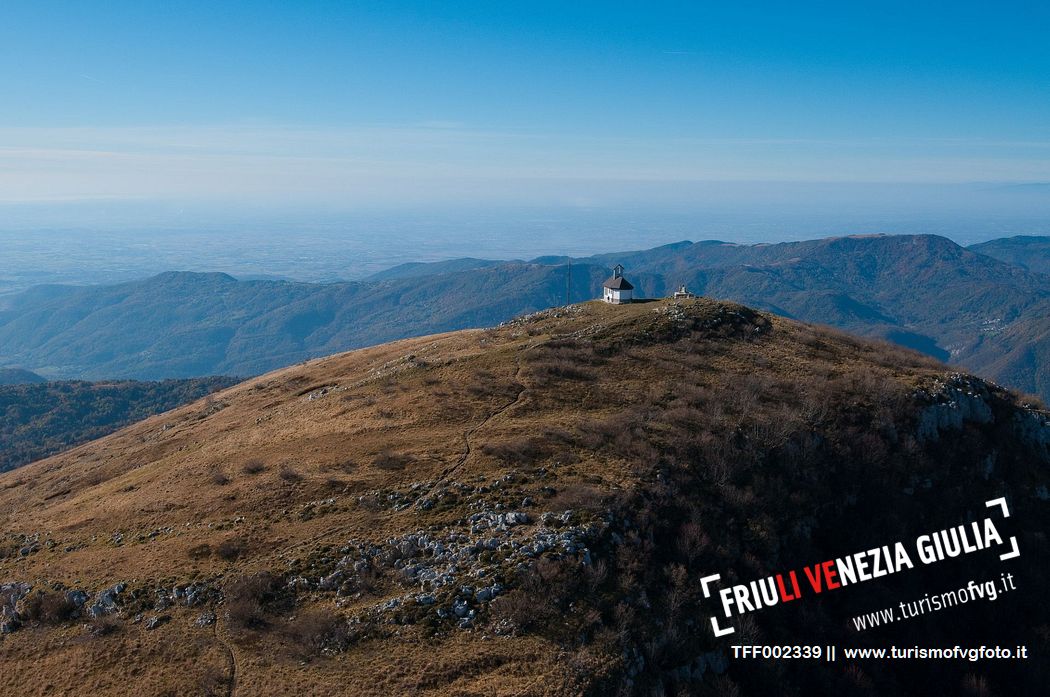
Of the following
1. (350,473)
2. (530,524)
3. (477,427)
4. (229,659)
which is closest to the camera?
(229,659)

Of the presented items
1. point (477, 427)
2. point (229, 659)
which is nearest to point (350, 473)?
point (477, 427)

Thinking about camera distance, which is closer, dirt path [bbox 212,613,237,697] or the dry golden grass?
dirt path [bbox 212,613,237,697]

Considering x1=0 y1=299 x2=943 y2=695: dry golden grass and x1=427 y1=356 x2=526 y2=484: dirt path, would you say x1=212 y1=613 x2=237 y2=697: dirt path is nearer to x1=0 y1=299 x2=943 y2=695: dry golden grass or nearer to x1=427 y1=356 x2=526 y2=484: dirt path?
x1=0 y1=299 x2=943 y2=695: dry golden grass

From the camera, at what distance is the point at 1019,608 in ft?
161

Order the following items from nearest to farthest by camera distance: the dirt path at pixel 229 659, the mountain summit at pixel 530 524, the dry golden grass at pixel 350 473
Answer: the dirt path at pixel 229 659 < the dry golden grass at pixel 350 473 < the mountain summit at pixel 530 524

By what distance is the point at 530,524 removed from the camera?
41.1m

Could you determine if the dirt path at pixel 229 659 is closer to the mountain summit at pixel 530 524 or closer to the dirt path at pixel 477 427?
the mountain summit at pixel 530 524

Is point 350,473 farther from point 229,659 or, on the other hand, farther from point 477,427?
point 229,659

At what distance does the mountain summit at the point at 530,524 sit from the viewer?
110 ft

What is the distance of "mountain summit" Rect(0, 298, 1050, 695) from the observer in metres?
33.7

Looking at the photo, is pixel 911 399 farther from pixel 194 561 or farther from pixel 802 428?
pixel 194 561

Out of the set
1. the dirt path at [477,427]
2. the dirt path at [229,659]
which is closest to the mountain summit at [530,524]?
the dirt path at [229,659]

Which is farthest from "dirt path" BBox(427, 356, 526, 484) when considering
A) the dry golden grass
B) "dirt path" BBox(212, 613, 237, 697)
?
"dirt path" BBox(212, 613, 237, 697)

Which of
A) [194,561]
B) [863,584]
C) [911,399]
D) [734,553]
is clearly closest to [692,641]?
[734,553]
